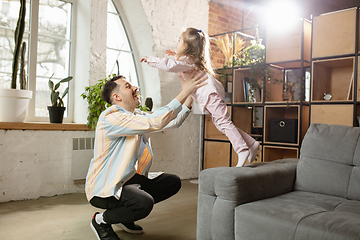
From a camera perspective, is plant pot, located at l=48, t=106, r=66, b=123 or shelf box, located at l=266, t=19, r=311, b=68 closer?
plant pot, located at l=48, t=106, r=66, b=123

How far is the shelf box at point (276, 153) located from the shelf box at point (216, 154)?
64cm

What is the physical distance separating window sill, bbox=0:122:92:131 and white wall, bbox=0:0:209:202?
A: 0.05 meters

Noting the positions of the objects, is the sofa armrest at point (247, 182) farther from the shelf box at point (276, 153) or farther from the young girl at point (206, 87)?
the shelf box at point (276, 153)

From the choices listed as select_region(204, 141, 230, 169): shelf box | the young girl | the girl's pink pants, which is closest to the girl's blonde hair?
the young girl

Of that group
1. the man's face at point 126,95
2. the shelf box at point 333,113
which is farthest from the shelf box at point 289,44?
the man's face at point 126,95

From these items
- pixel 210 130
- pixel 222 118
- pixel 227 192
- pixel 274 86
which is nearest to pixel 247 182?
pixel 227 192

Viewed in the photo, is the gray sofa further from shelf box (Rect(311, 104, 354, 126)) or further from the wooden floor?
shelf box (Rect(311, 104, 354, 126))

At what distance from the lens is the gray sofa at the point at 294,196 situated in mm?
1524

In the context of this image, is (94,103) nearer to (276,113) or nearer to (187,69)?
(187,69)

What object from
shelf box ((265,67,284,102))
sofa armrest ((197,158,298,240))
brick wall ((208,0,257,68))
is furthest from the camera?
brick wall ((208,0,257,68))

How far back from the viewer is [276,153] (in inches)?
168

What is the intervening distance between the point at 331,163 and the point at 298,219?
0.74 m

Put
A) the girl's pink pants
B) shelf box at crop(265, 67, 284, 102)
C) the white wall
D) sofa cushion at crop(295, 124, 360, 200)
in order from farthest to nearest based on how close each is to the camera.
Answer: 1. shelf box at crop(265, 67, 284, 102)
2. the white wall
3. the girl's pink pants
4. sofa cushion at crop(295, 124, 360, 200)

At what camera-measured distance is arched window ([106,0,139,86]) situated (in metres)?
4.51
